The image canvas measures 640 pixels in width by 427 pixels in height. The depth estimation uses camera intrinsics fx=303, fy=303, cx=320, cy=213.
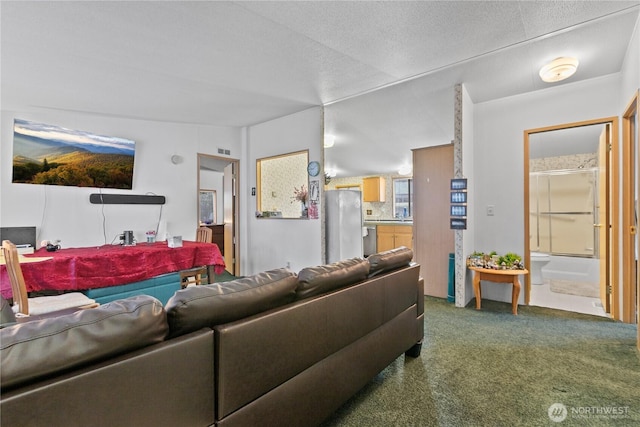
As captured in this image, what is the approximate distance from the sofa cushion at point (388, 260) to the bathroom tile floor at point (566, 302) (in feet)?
8.23

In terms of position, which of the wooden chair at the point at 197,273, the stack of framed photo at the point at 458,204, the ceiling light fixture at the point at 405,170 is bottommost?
the wooden chair at the point at 197,273

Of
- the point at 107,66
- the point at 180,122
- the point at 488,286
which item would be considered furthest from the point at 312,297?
the point at 180,122

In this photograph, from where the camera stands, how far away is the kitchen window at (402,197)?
721 cm

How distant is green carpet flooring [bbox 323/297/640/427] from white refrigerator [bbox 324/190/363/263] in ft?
6.49

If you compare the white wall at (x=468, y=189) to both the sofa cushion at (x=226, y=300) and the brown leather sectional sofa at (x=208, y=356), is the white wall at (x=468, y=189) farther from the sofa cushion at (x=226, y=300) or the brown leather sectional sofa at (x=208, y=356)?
the sofa cushion at (x=226, y=300)

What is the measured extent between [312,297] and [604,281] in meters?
3.83

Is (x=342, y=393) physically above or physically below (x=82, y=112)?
below

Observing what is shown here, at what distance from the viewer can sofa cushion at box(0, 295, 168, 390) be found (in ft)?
2.42

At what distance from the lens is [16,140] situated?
10.7 ft

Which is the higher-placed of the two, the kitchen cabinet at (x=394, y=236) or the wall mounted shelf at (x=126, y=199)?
the wall mounted shelf at (x=126, y=199)

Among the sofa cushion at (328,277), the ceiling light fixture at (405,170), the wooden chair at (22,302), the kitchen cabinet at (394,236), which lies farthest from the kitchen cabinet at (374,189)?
the wooden chair at (22,302)

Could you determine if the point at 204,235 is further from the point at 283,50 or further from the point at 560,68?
the point at 560,68

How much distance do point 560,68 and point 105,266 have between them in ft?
15.8

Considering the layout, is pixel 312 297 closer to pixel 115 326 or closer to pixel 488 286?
pixel 115 326
